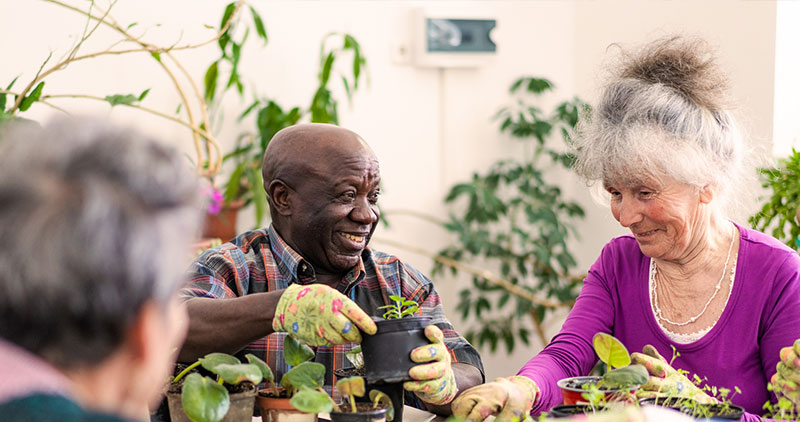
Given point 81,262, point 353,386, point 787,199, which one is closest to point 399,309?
point 353,386

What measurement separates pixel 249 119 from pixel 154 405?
2.18 metres

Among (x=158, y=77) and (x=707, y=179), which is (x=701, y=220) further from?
(x=158, y=77)

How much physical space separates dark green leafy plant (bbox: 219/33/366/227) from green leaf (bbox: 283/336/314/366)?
1.77 meters

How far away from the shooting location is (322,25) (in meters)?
3.52

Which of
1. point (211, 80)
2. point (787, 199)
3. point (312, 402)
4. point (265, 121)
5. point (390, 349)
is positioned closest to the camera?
point (312, 402)

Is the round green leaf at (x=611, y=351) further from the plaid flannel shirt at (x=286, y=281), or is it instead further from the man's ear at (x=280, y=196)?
the man's ear at (x=280, y=196)

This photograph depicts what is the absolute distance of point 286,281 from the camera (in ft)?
5.57

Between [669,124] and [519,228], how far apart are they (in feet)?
7.08

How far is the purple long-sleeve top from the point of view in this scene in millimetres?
1575

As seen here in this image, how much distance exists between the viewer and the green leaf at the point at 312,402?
42.9 inches

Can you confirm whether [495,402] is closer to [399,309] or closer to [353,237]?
[399,309]

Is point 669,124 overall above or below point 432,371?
above

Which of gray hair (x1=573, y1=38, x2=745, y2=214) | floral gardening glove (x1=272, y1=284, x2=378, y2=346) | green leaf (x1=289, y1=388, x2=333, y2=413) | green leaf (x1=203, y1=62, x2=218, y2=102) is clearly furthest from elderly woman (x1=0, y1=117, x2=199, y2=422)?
green leaf (x1=203, y1=62, x2=218, y2=102)

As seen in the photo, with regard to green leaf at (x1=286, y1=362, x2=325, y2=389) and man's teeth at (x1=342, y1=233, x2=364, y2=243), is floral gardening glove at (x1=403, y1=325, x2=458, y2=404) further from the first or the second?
man's teeth at (x1=342, y1=233, x2=364, y2=243)
